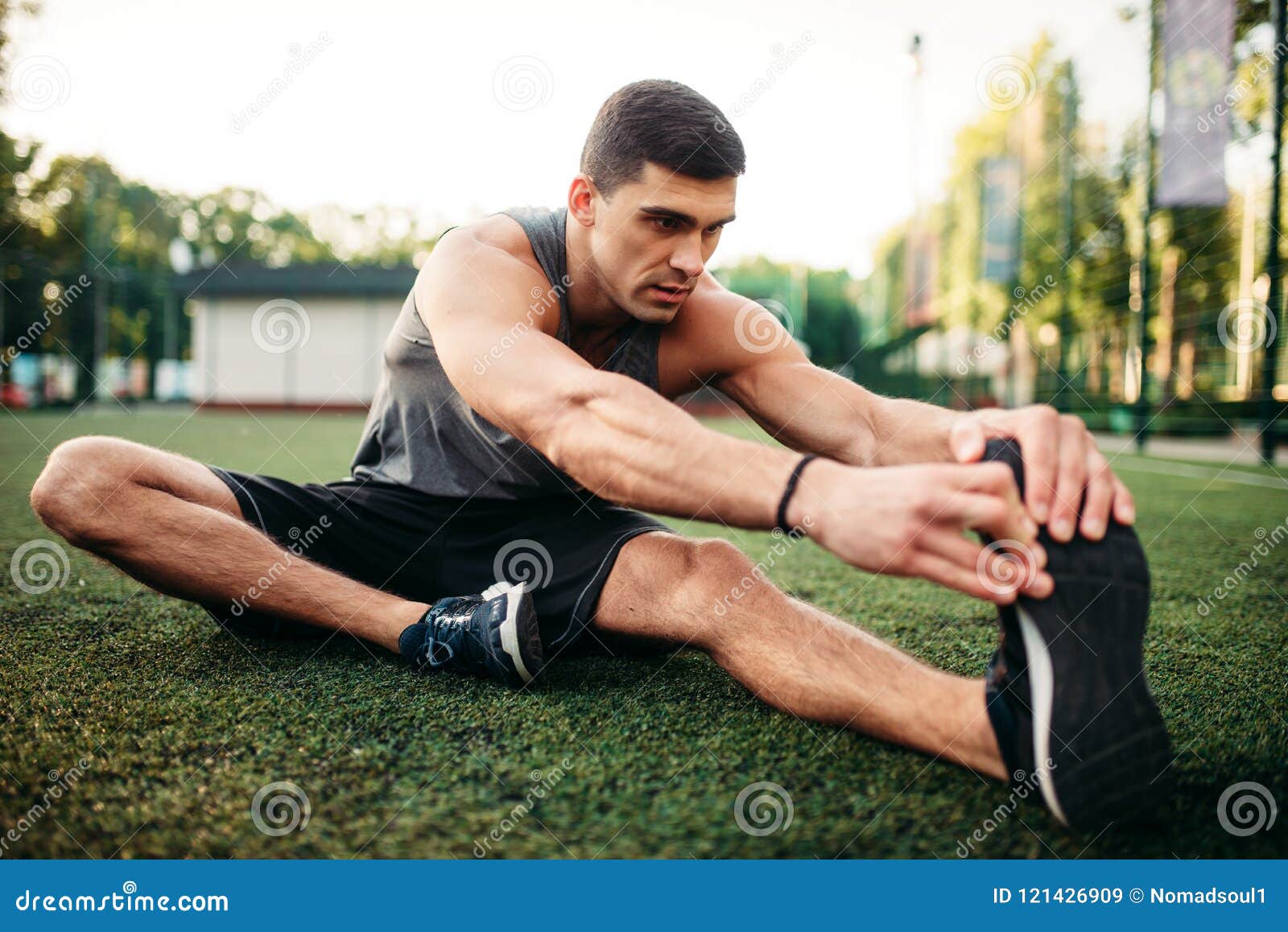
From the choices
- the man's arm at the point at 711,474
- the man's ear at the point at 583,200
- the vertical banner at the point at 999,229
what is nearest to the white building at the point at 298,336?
the vertical banner at the point at 999,229

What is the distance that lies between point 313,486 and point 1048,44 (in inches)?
1093

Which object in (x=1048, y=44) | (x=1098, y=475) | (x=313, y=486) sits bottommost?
(x=313, y=486)

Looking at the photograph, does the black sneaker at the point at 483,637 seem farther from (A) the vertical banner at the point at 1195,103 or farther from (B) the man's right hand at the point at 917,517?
(A) the vertical banner at the point at 1195,103

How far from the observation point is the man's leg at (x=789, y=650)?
1380 millimetres

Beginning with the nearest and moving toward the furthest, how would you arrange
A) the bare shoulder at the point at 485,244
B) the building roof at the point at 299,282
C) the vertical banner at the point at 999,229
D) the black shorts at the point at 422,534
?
the bare shoulder at the point at 485,244, the black shorts at the point at 422,534, the vertical banner at the point at 999,229, the building roof at the point at 299,282

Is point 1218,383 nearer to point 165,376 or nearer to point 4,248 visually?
point 4,248

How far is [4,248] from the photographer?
17109mm

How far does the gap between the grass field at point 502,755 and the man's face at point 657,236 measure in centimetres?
82

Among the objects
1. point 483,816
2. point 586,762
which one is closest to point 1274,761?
Result: point 586,762

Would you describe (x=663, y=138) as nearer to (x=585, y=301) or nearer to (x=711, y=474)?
(x=585, y=301)

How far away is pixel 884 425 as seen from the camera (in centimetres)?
192

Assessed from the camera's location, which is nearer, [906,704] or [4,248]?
[906,704]

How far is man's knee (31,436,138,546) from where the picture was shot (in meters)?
1.84

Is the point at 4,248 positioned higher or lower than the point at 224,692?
higher
